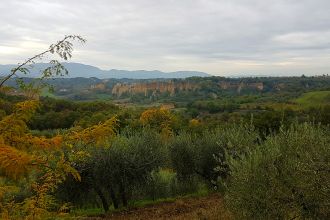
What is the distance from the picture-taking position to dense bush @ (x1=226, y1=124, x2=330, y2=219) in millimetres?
7820

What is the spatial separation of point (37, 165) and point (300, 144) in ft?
20.0

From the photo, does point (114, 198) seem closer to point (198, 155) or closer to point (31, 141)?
point (198, 155)

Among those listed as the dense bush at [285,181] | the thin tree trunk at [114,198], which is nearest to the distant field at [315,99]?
the thin tree trunk at [114,198]

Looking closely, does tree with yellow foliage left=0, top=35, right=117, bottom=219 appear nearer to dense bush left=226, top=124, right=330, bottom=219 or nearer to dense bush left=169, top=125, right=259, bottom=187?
dense bush left=226, top=124, right=330, bottom=219

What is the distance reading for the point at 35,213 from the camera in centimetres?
638

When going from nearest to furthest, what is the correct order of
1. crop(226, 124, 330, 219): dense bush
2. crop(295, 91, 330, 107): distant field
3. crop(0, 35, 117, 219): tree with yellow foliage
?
crop(0, 35, 117, 219): tree with yellow foliage < crop(226, 124, 330, 219): dense bush < crop(295, 91, 330, 107): distant field

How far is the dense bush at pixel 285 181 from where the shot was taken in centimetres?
782

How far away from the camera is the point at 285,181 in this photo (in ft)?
A: 28.5

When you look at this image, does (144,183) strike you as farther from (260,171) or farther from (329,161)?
(329,161)

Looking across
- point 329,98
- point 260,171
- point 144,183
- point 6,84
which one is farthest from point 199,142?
point 329,98

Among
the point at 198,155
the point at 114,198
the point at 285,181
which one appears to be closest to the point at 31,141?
the point at 285,181

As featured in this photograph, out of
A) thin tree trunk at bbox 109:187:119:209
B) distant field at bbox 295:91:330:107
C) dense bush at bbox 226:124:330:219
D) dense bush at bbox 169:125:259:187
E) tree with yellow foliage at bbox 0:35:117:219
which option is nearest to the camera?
tree with yellow foliage at bbox 0:35:117:219

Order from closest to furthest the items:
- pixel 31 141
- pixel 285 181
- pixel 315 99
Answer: pixel 31 141
pixel 285 181
pixel 315 99

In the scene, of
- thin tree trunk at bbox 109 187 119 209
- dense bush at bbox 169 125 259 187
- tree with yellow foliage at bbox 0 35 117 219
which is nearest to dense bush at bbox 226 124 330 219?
tree with yellow foliage at bbox 0 35 117 219
